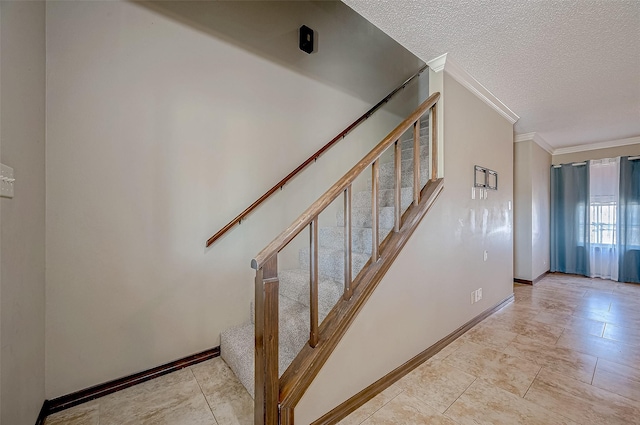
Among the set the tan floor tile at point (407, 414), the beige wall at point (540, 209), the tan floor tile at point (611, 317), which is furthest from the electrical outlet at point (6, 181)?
the beige wall at point (540, 209)

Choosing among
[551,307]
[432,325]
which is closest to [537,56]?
[432,325]

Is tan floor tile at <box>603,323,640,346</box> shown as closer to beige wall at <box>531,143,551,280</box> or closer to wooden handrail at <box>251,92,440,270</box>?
beige wall at <box>531,143,551,280</box>

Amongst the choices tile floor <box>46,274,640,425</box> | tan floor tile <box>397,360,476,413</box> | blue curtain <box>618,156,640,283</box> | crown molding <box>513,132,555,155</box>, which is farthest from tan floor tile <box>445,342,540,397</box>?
blue curtain <box>618,156,640,283</box>

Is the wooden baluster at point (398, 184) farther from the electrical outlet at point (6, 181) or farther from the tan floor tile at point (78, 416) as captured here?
the tan floor tile at point (78, 416)

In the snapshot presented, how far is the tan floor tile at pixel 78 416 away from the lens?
147 cm

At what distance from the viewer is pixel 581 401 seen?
5.39ft

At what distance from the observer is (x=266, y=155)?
2436mm

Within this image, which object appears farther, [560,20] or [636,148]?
[636,148]

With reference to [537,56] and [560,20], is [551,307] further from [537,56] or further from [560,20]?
[560,20]

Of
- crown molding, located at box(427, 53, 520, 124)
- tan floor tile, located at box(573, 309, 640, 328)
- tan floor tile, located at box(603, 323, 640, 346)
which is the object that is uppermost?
crown molding, located at box(427, 53, 520, 124)

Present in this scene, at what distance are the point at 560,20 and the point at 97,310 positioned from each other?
3490 millimetres

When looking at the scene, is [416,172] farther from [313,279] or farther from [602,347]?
[602,347]

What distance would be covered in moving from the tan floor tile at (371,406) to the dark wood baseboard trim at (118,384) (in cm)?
119

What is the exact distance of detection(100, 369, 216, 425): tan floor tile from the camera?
58.0 inches
